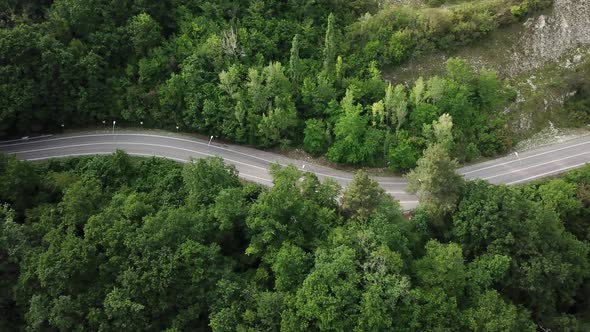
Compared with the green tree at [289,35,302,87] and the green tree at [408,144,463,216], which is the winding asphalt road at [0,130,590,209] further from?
the green tree at [289,35,302,87]

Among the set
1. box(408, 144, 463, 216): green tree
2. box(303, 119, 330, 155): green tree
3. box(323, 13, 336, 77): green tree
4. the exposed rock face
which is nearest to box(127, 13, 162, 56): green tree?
box(323, 13, 336, 77): green tree

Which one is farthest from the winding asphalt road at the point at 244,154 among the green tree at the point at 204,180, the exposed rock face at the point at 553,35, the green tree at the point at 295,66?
the exposed rock face at the point at 553,35

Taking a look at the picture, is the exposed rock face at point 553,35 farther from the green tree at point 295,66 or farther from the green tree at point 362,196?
the green tree at point 362,196

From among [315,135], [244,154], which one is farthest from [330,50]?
[244,154]

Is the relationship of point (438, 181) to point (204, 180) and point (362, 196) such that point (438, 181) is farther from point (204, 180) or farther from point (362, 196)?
point (204, 180)

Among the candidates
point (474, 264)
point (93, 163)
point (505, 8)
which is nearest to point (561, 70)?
point (505, 8)

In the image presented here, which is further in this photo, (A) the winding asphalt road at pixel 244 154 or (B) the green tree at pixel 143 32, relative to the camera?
(B) the green tree at pixel 143 32

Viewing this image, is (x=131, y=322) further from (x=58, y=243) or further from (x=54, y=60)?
(x=54, y=60)
